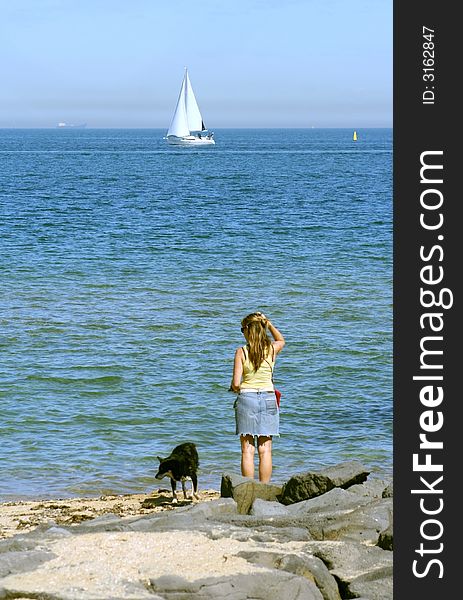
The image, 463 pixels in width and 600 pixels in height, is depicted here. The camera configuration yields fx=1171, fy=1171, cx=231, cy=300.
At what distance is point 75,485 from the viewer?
1364 cm

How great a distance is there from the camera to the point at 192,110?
14538 cm

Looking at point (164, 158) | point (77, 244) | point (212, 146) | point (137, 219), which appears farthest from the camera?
point (212, 146)

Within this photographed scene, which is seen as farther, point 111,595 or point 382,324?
point 382,324

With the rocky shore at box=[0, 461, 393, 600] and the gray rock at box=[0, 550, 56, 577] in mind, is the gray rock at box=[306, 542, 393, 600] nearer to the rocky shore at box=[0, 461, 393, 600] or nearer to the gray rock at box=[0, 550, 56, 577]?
the rocky shore at box=[0, 461, 393, 600]

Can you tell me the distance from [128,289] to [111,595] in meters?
23.3

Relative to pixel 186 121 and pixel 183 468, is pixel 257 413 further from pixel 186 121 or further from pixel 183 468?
pixel 186 121

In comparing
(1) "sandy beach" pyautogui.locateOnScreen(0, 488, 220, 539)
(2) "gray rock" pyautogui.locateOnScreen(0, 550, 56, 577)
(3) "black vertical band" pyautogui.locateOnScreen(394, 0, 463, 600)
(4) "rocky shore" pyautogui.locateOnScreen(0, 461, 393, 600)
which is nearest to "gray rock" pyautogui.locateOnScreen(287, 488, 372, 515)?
(4) "rocky shore" pyautogui.locateOnScreen(0, 461, 393, 600)

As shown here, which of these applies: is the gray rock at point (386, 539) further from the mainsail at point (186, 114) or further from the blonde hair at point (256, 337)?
the mainsail at point (186, 114)

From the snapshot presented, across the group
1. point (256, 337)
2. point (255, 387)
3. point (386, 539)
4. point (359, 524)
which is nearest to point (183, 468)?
point (255, 387)

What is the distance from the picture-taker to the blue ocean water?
49.6 ft

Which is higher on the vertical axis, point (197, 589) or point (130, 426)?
point (197, 589)

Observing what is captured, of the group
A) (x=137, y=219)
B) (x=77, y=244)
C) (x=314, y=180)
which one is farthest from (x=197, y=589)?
(x=314, y=180)

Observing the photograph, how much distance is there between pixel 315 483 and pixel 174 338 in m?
12.3

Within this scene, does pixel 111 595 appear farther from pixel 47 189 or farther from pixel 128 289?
pixel 47 189
